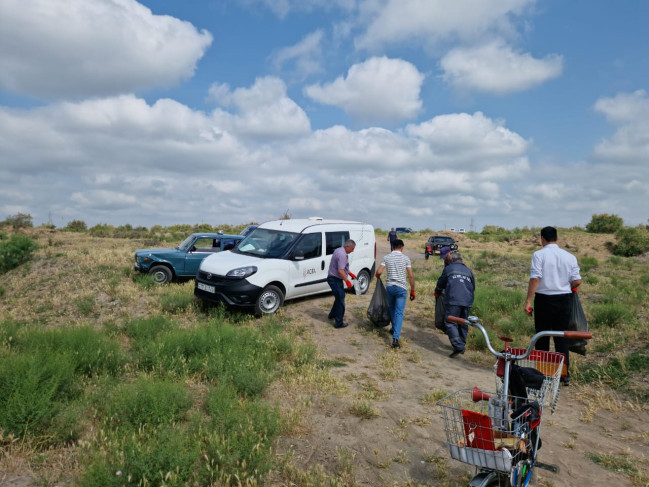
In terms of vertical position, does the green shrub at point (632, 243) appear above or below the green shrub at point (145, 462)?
above

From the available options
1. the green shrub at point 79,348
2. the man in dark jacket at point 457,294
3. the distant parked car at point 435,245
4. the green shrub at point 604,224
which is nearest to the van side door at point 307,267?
the man in dark jacket at point 457,294

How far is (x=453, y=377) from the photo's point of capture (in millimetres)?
6820

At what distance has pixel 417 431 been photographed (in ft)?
15.8

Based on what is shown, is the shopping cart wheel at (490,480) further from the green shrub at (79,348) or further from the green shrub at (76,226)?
the green shrub at (76,226)

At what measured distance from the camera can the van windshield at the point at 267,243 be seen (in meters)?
10.1

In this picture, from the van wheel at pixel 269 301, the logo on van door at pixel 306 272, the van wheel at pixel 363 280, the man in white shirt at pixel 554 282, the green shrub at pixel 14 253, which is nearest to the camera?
the man in white shirt at pixel 554 282

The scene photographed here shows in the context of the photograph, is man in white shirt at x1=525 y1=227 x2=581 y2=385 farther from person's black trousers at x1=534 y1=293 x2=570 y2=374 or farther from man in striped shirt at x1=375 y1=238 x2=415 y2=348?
man in striped shirt at x1=375 y1=238 x2=415 y2=348

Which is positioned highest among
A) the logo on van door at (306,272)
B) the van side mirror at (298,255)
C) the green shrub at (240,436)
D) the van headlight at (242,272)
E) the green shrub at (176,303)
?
the van side mirror at (298,255)

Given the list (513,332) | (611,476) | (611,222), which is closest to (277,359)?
(611,476)

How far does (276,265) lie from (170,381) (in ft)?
14.5

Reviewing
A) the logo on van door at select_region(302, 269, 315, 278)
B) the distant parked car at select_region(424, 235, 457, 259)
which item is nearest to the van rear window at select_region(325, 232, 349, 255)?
the logo on van door at select_region(302, 269, 315, 278)

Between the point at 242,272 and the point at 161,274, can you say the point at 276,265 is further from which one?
the point at 161,274

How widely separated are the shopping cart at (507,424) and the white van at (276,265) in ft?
20.2

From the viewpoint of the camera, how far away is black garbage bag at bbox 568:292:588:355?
6027 millimetres
